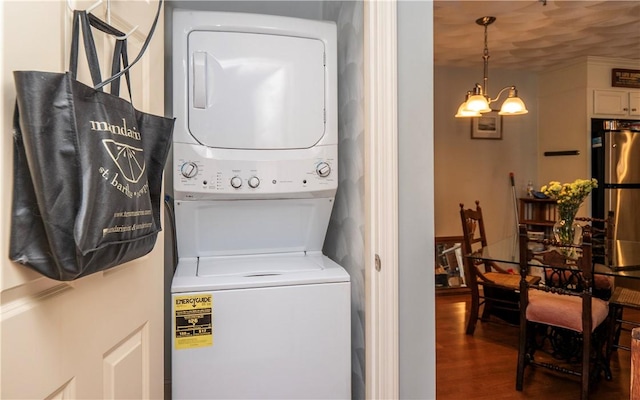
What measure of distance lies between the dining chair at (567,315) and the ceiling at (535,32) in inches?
71.5

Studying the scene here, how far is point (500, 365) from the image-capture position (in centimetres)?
277

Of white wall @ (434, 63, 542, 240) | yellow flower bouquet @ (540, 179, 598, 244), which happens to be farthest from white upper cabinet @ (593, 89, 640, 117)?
yellow flower bouquet @ (540, 179, 598, 244)

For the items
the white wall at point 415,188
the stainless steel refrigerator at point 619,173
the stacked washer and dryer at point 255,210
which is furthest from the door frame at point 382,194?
the stainless steel refrigerator at point 619,173

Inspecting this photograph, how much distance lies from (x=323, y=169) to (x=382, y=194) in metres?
0.37

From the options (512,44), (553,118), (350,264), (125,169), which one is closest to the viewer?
(125,169)

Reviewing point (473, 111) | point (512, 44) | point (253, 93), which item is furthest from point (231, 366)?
point (512, 44)

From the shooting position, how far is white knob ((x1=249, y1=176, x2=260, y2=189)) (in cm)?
157

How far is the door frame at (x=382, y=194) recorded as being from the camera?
4.34 ft

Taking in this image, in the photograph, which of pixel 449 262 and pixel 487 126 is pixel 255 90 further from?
pixel 487 126

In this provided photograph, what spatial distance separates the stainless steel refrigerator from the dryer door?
3.99 metres

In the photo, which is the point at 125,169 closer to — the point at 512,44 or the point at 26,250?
the point at 26,250

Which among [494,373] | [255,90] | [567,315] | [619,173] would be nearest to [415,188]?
[255,90]

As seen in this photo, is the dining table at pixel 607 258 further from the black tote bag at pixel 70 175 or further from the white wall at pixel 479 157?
the black tote bag at pixel 70 175

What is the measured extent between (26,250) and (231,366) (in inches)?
34.2
